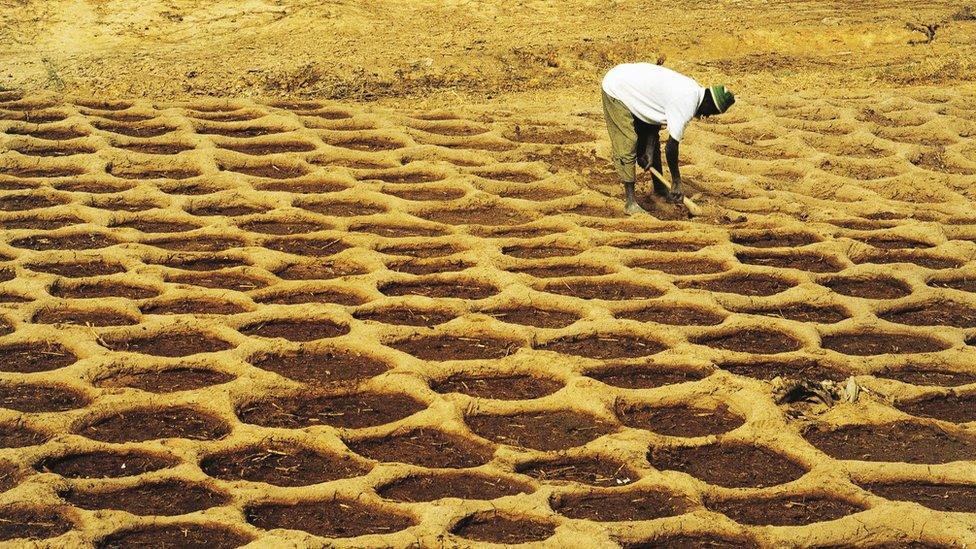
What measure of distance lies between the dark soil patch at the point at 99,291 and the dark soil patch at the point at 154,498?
1.59 m

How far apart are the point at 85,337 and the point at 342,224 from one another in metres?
1.68

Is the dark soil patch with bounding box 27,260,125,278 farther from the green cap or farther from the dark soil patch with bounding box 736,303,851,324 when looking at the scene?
the green cap

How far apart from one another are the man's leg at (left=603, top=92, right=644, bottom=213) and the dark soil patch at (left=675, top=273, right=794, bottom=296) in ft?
2.88

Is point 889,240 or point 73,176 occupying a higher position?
point 73,176

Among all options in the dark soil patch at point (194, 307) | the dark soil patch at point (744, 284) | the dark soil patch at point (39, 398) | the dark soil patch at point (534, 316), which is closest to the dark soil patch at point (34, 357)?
the dark soil patch at point (39, 398)

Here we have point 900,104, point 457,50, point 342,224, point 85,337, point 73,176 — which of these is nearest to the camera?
point 85,337

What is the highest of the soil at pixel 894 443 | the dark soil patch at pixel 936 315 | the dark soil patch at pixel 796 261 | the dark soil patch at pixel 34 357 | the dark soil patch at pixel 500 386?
the dark soil patch at pixel 34 357

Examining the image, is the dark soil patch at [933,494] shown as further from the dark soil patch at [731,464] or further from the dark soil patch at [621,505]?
the dark soil patch at [621,505]

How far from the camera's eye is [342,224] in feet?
20.1

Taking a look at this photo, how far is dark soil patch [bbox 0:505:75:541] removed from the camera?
357cm

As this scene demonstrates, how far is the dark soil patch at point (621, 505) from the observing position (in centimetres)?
386

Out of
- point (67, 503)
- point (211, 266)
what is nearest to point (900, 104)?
point (211, 266)

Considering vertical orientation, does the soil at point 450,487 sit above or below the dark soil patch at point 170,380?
Answer: below

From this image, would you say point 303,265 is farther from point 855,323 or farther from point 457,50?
point 457,50
